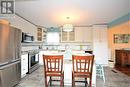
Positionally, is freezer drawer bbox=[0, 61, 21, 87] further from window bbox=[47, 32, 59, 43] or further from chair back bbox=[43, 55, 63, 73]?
window bbox=[47, 32, 59, 43]

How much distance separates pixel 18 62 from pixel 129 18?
4.74 m

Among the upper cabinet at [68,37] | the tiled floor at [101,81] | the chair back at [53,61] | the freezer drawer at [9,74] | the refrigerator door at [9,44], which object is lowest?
the tiled floor at [101,81]

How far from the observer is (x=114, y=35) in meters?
10.5

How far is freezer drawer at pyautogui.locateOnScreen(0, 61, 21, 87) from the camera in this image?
3.21m

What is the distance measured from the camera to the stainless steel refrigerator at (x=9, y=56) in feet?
10.7

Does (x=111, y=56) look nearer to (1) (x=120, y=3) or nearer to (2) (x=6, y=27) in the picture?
(1) (x=120, y=3)

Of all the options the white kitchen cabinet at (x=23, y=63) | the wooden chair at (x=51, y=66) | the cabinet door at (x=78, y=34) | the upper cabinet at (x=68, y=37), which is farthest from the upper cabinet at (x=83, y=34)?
the wooden chair at (x=51, y=66)

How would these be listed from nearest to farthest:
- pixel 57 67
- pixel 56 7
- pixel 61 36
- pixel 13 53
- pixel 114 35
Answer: pixel 57 67 < pixel 13 53 < pixel 56 7 < pixel 61 36 < pixel 114 35

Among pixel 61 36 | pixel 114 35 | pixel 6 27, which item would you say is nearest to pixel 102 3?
pixel 6 27

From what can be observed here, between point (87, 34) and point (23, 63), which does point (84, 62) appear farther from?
point (87, 34)

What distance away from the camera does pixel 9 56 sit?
3.63m

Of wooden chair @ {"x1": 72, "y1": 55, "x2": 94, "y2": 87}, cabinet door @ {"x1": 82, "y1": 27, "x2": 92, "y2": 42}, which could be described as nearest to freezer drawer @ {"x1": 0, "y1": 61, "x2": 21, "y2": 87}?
wooden chair @ {"x1": 72, "y1": 55, "x2": 94, "y2": 87}

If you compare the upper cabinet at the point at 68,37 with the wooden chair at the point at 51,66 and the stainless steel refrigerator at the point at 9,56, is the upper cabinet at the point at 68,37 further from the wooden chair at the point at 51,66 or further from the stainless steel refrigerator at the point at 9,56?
the wooden chair at the point at 51,66

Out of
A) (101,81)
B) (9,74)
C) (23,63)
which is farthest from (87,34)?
(9,74)
